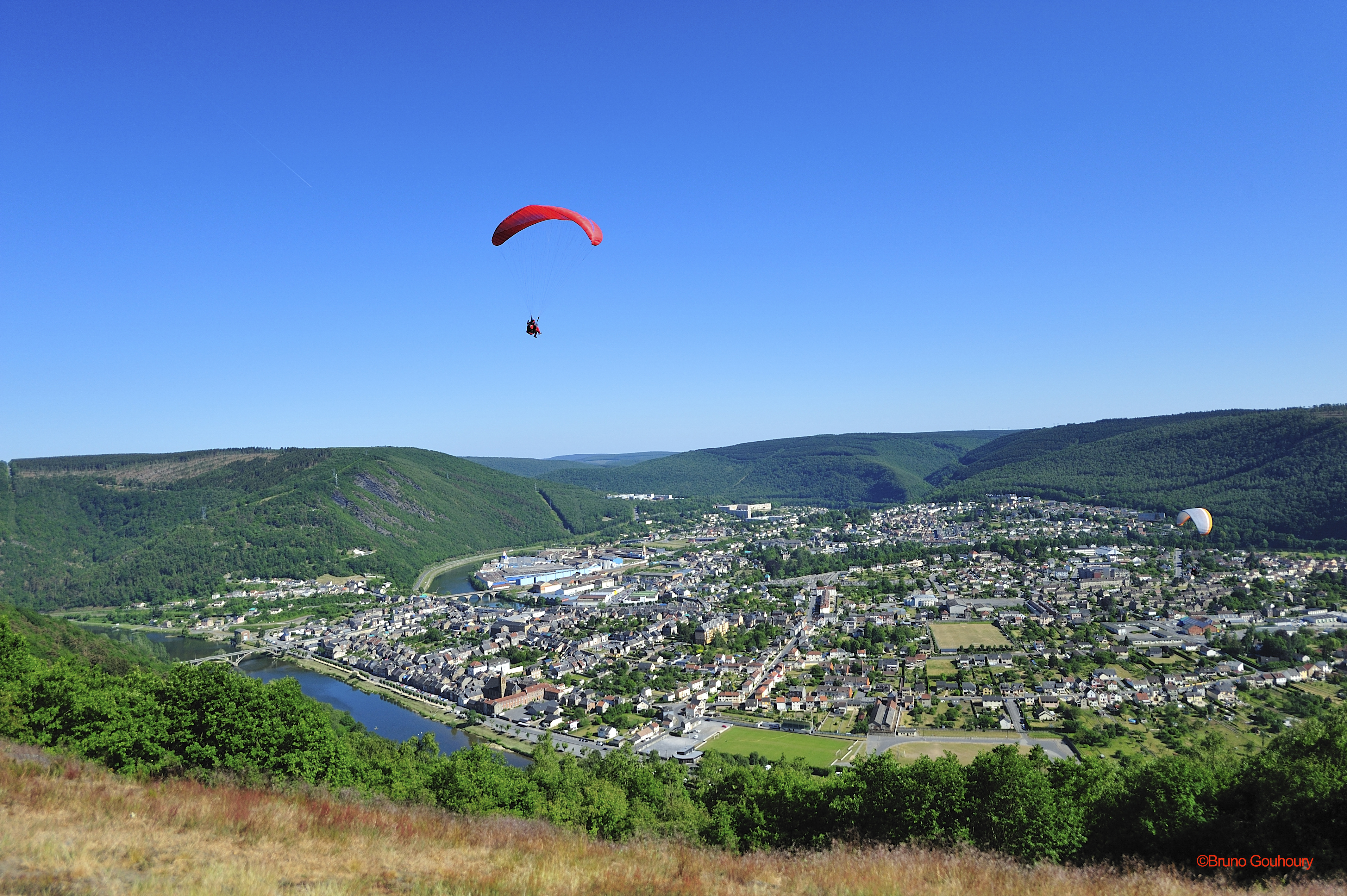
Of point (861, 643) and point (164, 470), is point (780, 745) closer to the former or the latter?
point (861, 643)

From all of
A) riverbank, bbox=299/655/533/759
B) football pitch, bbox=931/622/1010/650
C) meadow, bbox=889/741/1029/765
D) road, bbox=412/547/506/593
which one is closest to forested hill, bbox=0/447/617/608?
road, bbox=412/547/506/593

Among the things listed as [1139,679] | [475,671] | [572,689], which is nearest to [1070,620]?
[1139,679]

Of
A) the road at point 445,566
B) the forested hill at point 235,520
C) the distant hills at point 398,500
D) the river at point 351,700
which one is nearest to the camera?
the river at point 351,700

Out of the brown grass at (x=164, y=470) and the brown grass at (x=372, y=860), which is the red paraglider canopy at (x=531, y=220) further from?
the brown grass at (x=164, y=470)

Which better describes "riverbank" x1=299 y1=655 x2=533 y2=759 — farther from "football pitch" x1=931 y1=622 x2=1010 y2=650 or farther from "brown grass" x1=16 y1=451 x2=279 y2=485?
"brown grass" x1=16 y1=451 x2=279 y2=485

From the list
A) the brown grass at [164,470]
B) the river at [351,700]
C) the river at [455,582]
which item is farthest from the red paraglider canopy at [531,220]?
the brown grass at [164,470]

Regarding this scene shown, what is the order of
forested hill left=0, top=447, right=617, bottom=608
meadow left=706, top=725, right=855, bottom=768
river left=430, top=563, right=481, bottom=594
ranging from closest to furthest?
meadow left=706, top=725, right=855, bottom=768 → river left=430, top=563, right=481, bottom=594 → forested hill left=0, top=447, right=617, bottom=608
